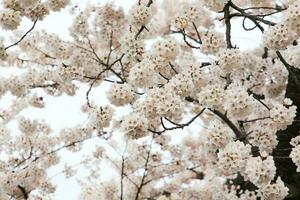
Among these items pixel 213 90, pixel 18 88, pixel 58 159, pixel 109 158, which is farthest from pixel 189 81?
pixel 109 158

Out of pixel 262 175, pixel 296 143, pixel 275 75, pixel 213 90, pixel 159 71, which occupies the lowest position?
pixel 262 175

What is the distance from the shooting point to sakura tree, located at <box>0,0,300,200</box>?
455 cm

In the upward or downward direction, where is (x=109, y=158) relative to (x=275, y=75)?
upward

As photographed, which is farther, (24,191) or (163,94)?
(24,191)

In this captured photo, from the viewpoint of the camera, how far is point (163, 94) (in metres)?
4.48

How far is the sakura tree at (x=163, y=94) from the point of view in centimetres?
455

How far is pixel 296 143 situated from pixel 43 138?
187 inches

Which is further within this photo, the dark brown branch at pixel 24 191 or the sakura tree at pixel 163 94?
the dark brown branch at pixel 24 191

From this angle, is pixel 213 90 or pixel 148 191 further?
pixel 148 191

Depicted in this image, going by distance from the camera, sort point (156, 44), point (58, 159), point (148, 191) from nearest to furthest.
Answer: point (156, 44)
point (58, 159)
point (148, 191)

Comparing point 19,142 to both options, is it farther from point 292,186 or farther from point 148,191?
point 292,186

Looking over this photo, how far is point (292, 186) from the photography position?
689 centimetres

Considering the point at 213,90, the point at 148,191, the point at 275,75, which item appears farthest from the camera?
the point at 148,191

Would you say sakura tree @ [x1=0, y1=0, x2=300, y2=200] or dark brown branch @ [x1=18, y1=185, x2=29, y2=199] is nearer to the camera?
sakura tree @ [x1=0, y1=0, x2=300, y2=200]
